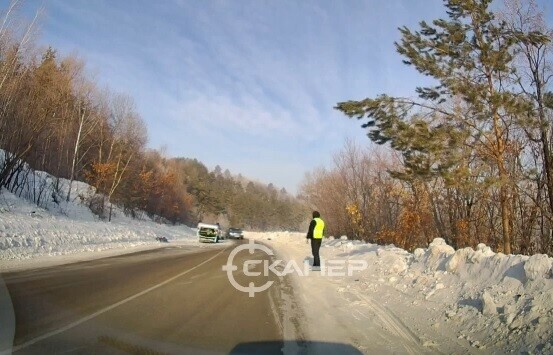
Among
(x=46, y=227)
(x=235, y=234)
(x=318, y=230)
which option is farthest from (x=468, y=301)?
(x=235, y=234)

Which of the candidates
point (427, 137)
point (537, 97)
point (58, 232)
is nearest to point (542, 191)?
point (537, 97)

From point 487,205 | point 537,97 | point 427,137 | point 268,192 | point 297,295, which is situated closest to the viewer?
point 297,295

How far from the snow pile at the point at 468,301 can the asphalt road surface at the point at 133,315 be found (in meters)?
1.55

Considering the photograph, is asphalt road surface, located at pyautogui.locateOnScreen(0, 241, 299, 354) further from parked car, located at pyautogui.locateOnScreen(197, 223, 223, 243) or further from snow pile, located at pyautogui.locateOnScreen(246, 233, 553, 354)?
parked car, located at pyautogui.locateOnScreen(197, 223, 223, 243)

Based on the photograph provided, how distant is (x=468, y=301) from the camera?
7551 mm

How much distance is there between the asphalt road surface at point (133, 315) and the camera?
5516 mm

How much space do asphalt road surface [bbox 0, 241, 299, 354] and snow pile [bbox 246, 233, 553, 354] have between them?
1.55m

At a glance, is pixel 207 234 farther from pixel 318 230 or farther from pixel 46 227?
pixel 318 230

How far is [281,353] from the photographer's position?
5473mm

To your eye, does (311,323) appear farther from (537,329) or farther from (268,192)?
(268,192)

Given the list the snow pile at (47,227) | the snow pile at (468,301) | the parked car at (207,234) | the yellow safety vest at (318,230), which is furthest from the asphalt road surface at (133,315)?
the parked car at (207,234)

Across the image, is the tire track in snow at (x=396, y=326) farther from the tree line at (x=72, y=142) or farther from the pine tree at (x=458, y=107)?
the tree line at (x=72, y=142)

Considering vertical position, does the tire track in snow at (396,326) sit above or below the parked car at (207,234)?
above

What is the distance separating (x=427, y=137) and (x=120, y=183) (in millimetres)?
43880
